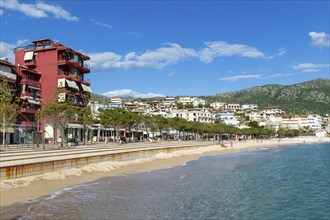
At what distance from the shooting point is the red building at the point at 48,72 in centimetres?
7239

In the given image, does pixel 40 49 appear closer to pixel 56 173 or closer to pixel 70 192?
pixel 56 173

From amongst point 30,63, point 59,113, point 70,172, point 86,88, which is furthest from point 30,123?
point 70,172

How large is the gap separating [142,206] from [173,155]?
123ft

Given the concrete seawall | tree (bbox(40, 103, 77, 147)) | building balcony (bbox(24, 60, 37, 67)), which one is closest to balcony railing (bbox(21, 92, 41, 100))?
building balcony (bbox(24, 60, 37, 67))

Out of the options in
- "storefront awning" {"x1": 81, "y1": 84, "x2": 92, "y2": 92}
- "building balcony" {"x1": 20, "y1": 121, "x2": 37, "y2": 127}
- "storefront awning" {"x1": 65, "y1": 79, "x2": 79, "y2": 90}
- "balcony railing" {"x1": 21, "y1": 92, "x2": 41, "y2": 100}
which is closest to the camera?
"building balcony" {"x1": 20, "y1": 121, "x2": 37, "y2": 127}

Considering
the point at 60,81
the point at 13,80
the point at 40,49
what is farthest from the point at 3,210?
the point at 40,49

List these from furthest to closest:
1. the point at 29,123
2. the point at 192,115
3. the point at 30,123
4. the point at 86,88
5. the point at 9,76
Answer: the point at 192,115 → the point at 86,88 → the point at 30,123 → the point at 29,123 → the point at 9,76

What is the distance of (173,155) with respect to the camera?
182ft

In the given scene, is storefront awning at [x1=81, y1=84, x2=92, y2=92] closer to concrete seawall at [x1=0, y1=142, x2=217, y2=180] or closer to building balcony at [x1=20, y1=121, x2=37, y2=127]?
building balcony at [x1=20, y1=121, x2=37, y2=127]

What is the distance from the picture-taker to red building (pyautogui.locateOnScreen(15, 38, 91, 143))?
72387 millimetres

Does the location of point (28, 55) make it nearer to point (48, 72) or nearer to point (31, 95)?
point (48, 72)

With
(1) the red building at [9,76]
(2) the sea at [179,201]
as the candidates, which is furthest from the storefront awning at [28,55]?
(2) the sea at [179,201]

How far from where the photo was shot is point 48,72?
76.5 meters

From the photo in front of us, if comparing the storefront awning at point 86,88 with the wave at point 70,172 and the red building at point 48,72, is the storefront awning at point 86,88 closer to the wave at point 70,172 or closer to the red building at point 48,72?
the red building at point 48,72
